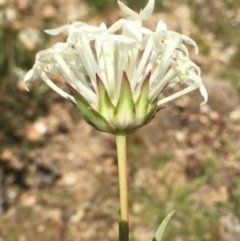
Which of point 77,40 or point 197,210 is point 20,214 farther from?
point 77,40

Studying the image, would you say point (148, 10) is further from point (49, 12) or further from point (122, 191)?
point (49, 12)

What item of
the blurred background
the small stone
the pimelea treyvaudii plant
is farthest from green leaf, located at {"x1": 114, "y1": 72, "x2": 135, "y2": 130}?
the small stone

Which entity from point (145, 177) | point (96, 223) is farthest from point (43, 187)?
point (145, 177)

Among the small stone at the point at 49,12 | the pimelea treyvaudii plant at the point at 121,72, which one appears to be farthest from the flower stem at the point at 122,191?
the small stone at the point at 49,12

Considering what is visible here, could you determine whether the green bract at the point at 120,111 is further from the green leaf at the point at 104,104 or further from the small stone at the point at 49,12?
the small stone at the point at 49,12

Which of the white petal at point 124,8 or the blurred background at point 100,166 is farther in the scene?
the blurred background at point 100,166

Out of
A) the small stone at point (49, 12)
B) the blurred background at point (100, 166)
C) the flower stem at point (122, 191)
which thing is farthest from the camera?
the small stone at point (49, 12)

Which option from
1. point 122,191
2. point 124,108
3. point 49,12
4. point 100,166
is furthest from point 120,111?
point 49,12

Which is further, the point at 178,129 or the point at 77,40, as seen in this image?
the point at 178,129
